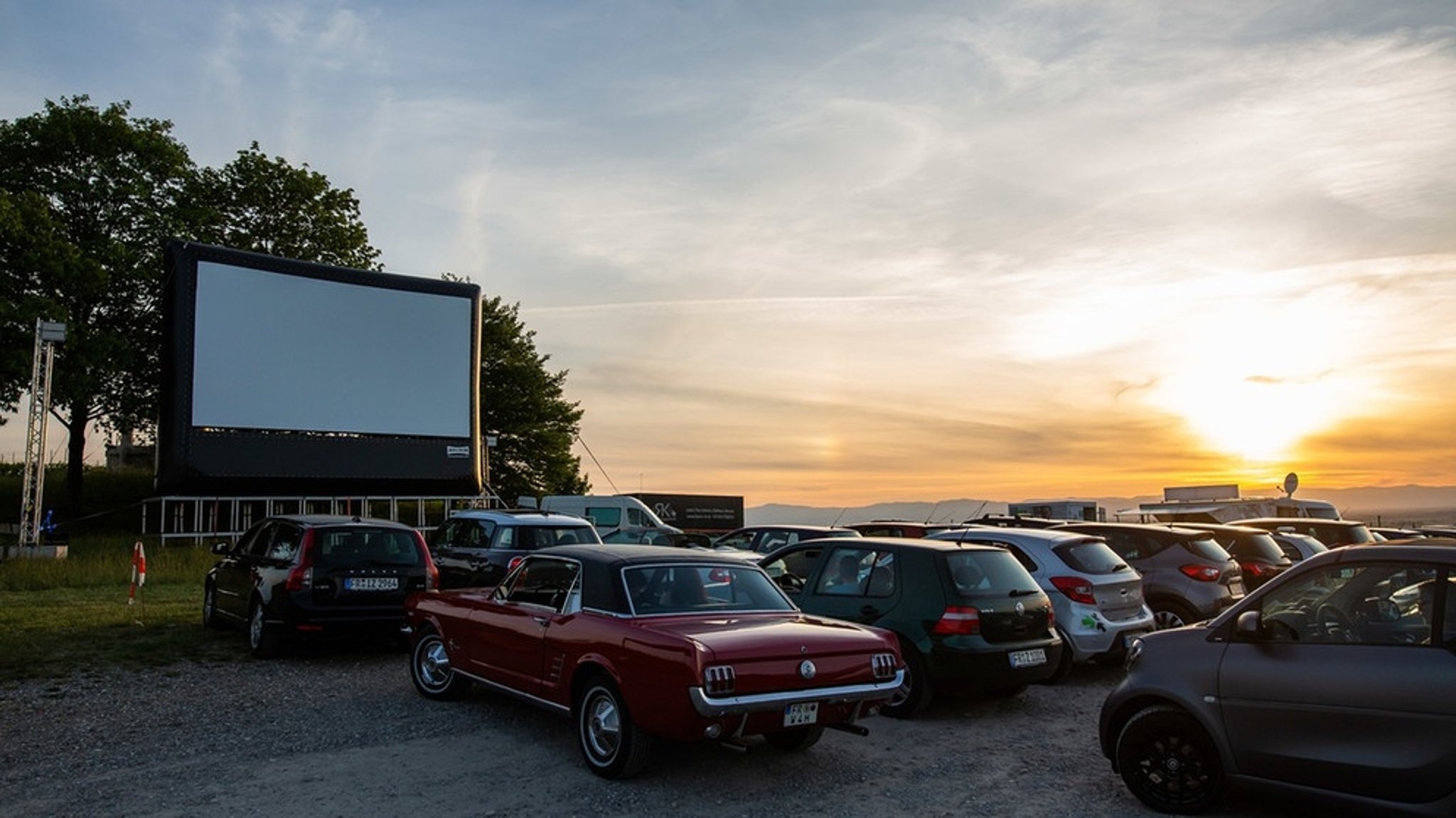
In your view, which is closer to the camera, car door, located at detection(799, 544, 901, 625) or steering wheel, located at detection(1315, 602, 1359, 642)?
steering wheel, located at detection(1315, 602, 1359, 642)

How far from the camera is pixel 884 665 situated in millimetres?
6895

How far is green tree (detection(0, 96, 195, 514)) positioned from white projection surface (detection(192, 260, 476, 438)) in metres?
8.63

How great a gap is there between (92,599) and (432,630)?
38.6ft

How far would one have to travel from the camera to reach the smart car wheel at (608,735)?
6551 millimetres

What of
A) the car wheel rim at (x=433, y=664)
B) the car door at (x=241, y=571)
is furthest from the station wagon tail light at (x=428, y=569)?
the car wheel rim at (x=433, y=664)

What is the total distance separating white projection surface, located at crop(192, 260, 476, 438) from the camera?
2756 cm

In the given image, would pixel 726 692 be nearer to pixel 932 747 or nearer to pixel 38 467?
pixel 932 747

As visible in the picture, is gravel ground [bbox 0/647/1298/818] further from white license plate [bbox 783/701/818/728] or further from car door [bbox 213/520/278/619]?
car door [bbox 213/520/278/619]

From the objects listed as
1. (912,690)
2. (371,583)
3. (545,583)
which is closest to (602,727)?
(545,583)

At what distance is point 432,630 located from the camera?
9359 millimetres

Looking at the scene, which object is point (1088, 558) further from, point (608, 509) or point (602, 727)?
point (608, 509)

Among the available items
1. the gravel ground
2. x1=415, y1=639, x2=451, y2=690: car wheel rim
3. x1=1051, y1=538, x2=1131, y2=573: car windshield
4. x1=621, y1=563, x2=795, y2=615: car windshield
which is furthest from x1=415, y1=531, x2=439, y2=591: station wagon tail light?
x1=1051, y1=538, x2=1131, y2=573: car windshield

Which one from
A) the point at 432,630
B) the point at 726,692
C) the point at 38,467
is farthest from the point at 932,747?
the point at 38,467

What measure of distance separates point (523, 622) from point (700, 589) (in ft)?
4.67
